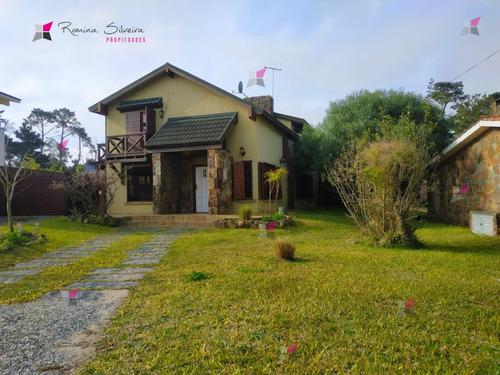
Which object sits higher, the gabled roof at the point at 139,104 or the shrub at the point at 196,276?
the gabled roof at the point at 139,104

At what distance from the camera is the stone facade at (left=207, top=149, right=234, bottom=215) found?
12.1 metres

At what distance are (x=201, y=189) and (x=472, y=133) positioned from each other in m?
10.1

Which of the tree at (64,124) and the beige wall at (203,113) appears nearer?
the beige wall at (203,113)

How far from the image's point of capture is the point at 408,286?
13.1 ft

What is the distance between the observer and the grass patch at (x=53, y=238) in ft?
21.6

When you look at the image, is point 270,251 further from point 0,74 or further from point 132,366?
point 0,74

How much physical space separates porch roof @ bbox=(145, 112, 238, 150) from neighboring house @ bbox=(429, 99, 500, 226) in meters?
7.75

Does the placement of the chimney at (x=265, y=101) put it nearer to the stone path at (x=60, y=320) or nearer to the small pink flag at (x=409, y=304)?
the stone path at (x=60, y=320)

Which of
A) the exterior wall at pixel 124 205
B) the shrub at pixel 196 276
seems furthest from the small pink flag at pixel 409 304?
the exterior wall at pixel 124 205

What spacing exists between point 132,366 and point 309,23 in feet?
28.5

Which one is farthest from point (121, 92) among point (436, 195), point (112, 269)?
point (436, 195)

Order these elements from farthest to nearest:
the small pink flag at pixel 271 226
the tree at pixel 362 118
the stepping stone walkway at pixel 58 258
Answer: the tree at pixel 362 118 → the small pink flag at pixel 271 226 → the stepping stone walkway at pixel 58 258

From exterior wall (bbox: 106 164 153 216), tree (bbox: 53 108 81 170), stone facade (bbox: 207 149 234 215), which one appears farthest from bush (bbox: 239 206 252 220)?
tree (bbox: 53 108 81 170)

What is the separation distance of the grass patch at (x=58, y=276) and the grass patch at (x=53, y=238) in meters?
1.16
